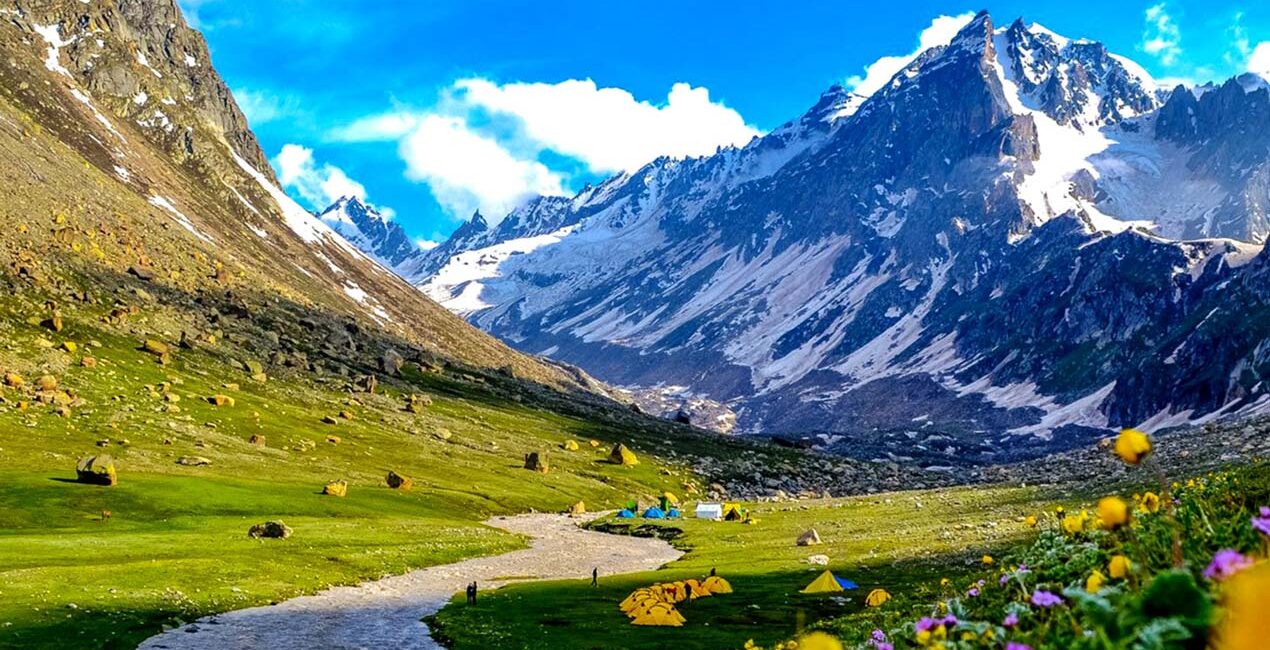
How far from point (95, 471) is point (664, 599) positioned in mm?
64244

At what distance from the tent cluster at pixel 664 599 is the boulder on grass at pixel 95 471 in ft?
199

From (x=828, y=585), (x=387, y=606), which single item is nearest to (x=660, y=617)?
(x=828, y=585)

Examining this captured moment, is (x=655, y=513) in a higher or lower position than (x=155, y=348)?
lower

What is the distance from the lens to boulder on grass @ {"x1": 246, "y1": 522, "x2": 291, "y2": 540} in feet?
261

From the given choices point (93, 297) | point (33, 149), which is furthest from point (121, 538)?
point (33, 149)

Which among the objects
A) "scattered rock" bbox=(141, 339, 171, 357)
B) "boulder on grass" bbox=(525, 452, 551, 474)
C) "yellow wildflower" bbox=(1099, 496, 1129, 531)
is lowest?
"yellow wildflower" bbox=(1099, 496, 1129, 531)

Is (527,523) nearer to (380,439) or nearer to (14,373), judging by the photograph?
(380,439)

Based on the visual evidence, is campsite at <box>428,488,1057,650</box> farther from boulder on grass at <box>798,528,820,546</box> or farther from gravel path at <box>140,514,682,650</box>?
gravel path at <box>140,514,682,650</box>

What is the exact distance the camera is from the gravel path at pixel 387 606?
46.2 m

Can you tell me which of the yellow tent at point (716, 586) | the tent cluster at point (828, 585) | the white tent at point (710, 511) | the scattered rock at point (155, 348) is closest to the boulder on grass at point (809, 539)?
the yellow tent at point (716, 586)

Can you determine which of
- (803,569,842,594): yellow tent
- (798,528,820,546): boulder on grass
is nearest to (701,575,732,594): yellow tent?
(803,569,842,594): yellow tent

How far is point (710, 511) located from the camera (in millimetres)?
134000

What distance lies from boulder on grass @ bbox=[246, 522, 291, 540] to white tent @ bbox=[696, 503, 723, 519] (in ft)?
225

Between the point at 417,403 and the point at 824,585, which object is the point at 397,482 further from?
the point at 824,585
